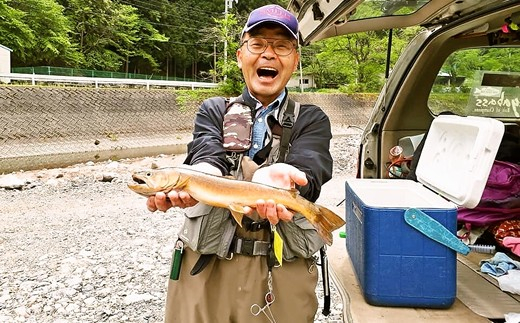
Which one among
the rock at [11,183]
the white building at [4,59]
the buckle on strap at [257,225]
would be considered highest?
the white building at [4,59]

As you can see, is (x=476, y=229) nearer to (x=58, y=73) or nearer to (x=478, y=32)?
(x=478, y=32)

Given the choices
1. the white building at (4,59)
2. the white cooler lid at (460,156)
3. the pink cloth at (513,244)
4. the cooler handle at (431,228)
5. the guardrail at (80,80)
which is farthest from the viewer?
the white building at (4,59)

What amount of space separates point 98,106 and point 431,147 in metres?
22.4

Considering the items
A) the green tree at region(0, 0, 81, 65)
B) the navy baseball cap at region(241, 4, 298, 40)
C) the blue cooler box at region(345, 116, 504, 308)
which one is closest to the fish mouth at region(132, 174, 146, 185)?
the navy baseball cap at region(241, 4, 298, 40)

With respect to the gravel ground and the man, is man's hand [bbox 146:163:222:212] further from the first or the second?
the gravel ground

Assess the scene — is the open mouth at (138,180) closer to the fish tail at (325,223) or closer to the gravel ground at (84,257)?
the fish tail at (325,223)

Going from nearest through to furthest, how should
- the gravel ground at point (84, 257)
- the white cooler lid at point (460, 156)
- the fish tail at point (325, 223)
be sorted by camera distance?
the fish tail at point (325, 223) < the white cooler lid at point (460, 156) < the gravel ground at point (84, 257)

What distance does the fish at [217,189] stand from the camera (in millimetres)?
1655

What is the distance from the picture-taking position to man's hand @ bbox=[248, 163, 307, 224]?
1.63 meters

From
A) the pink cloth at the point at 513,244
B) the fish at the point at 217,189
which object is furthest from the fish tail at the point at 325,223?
the pink cloth at the point at 513,244

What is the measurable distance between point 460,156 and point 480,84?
212cm

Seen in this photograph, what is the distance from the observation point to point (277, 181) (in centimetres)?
171

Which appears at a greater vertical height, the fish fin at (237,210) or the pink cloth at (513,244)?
the fish fin at (237,210)

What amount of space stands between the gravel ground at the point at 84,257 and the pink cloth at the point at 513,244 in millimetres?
1331
